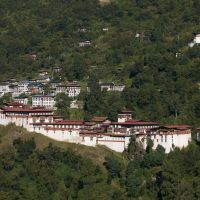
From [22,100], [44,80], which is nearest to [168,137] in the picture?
[22,100]

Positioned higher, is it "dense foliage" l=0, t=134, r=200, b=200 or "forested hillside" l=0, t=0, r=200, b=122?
"forested hillside" l=0, t=0, r=200, b=122

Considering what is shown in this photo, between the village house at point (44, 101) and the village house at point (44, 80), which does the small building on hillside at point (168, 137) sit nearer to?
the village house at point (44, 101)

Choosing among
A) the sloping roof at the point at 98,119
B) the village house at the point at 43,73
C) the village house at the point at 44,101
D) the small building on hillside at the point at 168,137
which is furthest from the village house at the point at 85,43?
the small building on hillside at the point at 168,137

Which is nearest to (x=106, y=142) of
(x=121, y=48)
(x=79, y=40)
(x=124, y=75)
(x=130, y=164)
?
(x=130, y=164)

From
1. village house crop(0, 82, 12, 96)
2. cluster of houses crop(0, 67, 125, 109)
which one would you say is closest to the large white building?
cluster of houses crop(0, 67, 125, 109)

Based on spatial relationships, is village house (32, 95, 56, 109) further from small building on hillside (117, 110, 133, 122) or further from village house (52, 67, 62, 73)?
village house (52, 67, 62, 73)

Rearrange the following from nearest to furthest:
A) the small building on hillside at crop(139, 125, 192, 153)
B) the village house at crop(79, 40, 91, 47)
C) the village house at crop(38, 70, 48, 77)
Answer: the small building on hillside at crop(139, 125, 192, 153), the village house at crop(38, 70, 48, 77), the village house at crop(79, 40, 91, 47)
